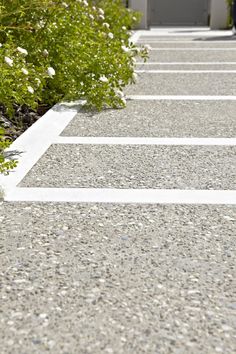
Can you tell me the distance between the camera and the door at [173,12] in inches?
972

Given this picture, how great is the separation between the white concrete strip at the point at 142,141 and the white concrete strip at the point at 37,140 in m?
0.17

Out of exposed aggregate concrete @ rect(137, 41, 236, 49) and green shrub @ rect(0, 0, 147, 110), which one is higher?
green shrub @ rect(0, 0, 147, 110)

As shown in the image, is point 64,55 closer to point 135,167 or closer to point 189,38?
point 135,167

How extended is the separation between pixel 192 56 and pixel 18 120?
22.4 feet

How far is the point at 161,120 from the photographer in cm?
609

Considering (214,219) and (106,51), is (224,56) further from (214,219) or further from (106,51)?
(214,219)

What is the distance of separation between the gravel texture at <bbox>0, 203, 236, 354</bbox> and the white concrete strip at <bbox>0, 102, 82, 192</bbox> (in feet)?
1.73

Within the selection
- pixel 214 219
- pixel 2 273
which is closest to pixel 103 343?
pixel 2 273

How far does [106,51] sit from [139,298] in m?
4.82

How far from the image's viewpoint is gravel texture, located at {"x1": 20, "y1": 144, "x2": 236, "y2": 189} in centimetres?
412

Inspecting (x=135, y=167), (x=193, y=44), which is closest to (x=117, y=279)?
(x=135, y=167)

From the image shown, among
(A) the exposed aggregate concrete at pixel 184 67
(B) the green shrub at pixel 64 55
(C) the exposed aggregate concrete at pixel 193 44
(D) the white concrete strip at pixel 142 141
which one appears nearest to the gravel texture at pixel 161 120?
Answer: (D) the white concrete strip at pixel 142 141

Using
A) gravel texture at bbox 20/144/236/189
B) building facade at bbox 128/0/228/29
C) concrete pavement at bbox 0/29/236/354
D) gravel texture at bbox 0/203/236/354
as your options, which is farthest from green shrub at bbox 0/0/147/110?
building facade at bbox 128/0/228/29

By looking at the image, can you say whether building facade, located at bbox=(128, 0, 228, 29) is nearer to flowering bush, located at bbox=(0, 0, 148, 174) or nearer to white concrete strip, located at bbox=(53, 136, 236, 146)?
flowering bush, located at bbox=(0, 0, 148, 174)
